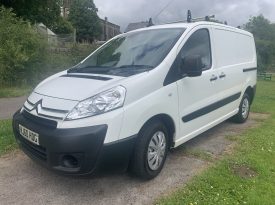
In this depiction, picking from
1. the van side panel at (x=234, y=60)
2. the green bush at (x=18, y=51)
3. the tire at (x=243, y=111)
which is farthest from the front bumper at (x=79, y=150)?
the green bush at (x=18, y=51)

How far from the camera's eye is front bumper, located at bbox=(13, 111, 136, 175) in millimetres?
3449

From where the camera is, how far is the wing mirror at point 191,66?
4.41 meters

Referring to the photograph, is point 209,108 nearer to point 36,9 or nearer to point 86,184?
point 86,184

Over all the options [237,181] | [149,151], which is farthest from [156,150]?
[237,181]

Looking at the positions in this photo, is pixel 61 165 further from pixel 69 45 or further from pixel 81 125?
pixel 69 45

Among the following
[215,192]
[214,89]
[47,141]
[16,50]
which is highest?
[16,50]

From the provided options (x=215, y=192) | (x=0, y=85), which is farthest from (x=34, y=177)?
(x=0, y=85)

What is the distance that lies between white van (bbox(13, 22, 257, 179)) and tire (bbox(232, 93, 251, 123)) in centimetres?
130

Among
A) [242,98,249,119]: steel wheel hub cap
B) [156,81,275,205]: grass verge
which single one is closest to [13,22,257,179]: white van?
[156,81,275,205]: grass verge

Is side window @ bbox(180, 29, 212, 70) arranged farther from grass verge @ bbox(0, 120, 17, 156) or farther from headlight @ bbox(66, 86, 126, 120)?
grass verge @ bbox(0, 120, 17, 156)

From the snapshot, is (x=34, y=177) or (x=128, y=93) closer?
(x=128, y=93)

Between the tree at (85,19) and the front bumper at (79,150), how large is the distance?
2028 inches

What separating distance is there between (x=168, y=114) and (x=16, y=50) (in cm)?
920

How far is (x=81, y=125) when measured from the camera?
11.5 ft
